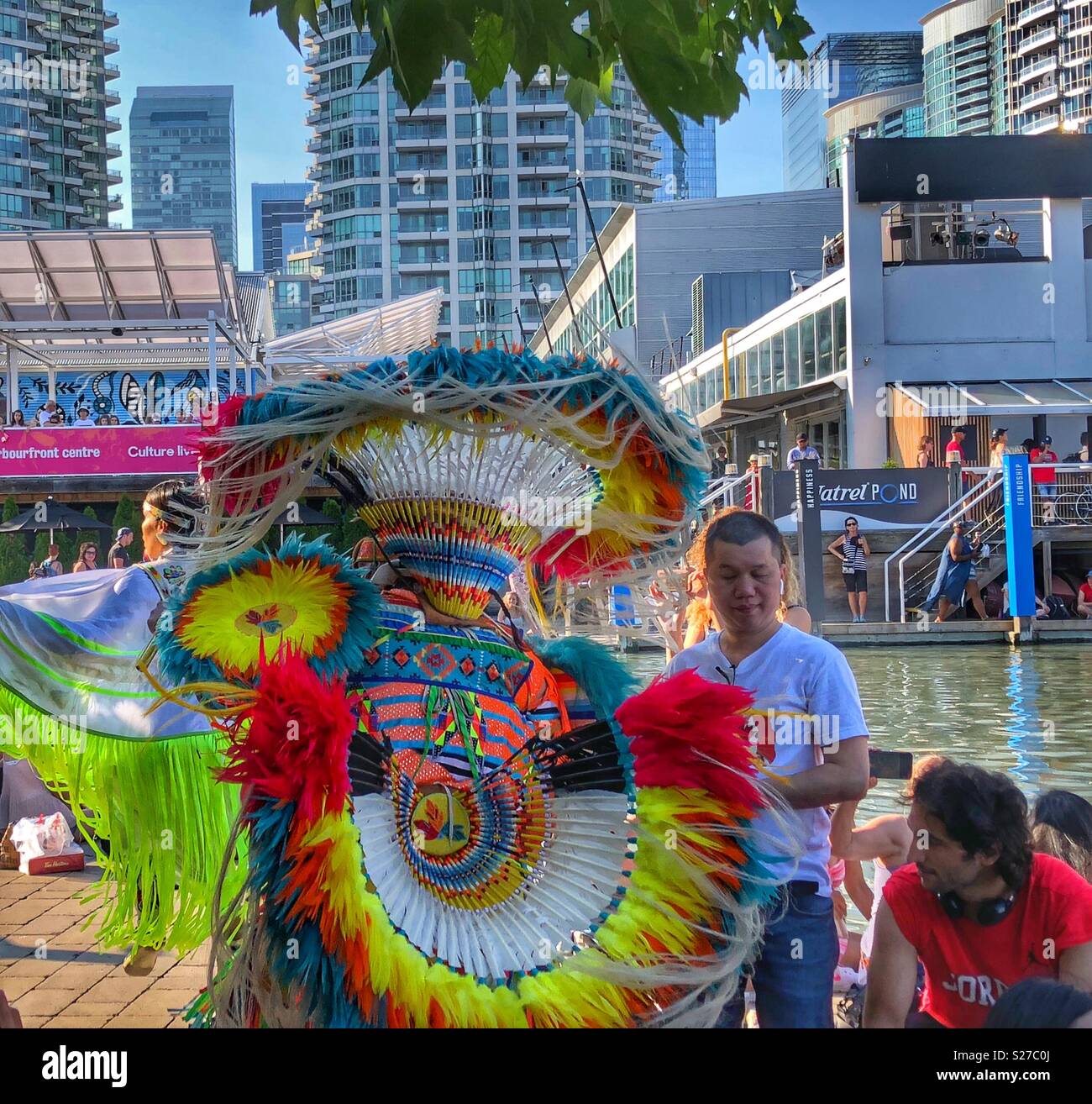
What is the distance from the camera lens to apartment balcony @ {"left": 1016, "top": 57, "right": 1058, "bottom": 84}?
9.29 metres

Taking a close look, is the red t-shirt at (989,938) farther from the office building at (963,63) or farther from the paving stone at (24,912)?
the paving stone at (24,912)

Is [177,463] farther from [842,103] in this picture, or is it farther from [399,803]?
[399,803]

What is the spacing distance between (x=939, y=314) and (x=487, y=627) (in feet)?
84.1

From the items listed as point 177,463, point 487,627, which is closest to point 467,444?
point 487,627

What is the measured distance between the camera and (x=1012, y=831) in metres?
2.76

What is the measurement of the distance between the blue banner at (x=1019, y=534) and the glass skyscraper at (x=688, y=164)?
5995 mm

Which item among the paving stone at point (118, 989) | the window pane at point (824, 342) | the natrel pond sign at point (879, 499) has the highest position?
the window pane at point (824, 342)

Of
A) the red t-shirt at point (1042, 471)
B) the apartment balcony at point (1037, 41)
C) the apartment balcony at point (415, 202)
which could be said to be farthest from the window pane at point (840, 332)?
the apartment balcony at point (1037, 41)

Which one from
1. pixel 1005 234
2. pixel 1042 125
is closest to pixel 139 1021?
pixel 1005 234

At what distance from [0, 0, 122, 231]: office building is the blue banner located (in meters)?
12.4

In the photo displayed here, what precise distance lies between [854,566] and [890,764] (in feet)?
48.8

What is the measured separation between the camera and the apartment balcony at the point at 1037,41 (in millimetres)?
8070

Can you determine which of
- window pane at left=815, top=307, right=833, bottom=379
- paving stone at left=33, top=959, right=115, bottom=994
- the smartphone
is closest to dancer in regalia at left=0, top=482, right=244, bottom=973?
paving stone at left=33, top=959, right=115, bottom=994
